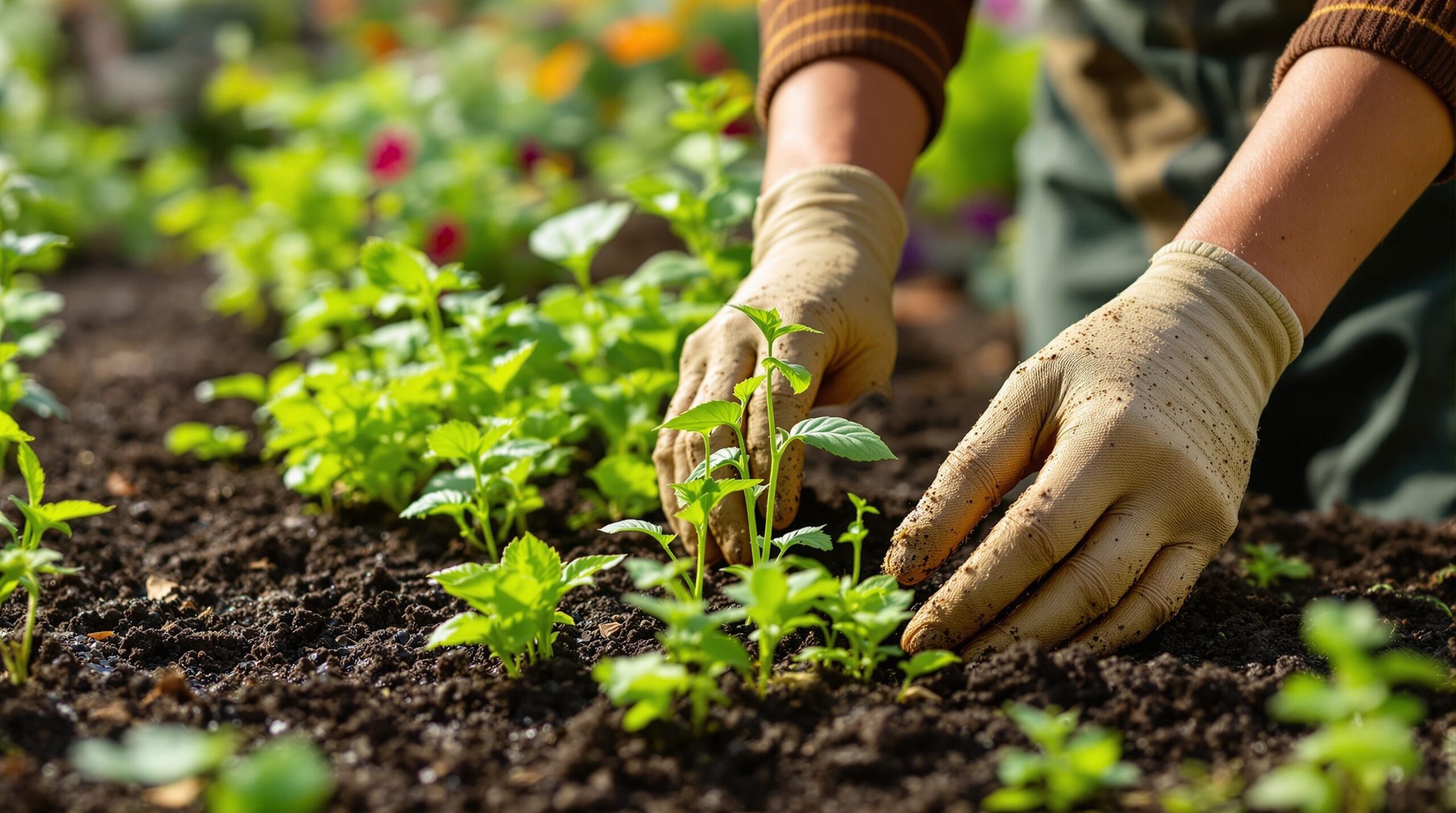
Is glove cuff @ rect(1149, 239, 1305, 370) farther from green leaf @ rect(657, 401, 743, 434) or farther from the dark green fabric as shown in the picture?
the dark green fabric

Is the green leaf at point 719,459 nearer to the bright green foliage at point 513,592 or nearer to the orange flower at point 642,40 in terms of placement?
the bright green foliage at point 513,592

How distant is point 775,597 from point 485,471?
72 cm

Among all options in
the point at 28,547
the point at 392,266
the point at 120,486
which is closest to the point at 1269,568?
the point at 392,266

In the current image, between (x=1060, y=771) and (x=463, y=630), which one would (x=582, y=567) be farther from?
(x=1060, y=771)

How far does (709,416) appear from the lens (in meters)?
1.49

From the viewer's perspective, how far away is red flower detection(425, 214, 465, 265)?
3412 millimetres

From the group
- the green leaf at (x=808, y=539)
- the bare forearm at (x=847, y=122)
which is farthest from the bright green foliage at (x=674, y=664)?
the bare forearm at (x=847, y=122)

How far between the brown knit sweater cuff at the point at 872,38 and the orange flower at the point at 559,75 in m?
3.17

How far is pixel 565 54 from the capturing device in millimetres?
5727

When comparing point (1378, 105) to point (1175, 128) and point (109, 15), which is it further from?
point (109, 15)

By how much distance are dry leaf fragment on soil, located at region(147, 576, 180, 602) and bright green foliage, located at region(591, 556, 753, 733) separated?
3.05 feet

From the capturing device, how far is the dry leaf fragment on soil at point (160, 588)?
1.95 m

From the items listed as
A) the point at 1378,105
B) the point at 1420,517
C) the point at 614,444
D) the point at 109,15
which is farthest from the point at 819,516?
the point at 109,15

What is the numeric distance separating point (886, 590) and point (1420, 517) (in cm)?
156
